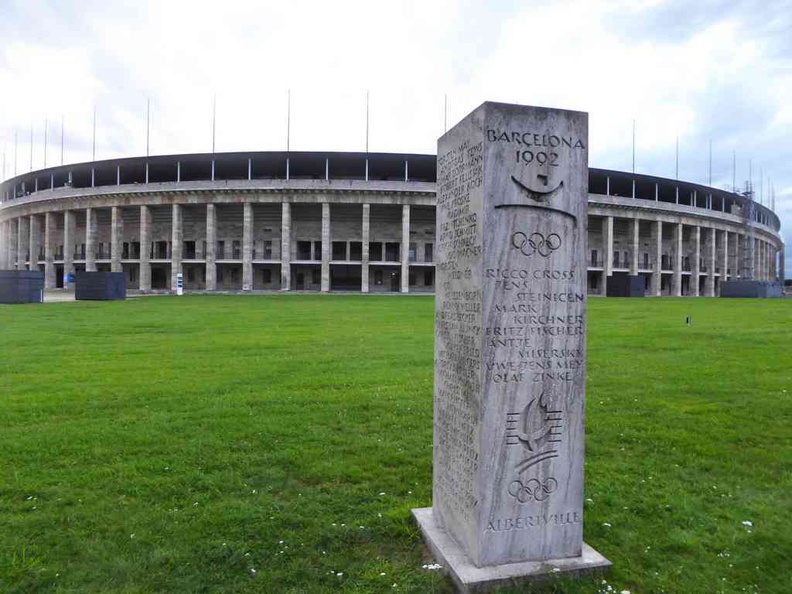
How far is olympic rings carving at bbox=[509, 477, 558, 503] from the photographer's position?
3.91 meters

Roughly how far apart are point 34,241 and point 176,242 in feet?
74.3

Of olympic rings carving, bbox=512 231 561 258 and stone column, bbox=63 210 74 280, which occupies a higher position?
stone column, bbox=63 210 74 280

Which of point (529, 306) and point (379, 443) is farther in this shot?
point (379, 443)

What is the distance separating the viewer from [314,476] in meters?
→ 5.76

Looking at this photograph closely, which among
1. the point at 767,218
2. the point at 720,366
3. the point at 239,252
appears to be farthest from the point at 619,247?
the point at 720,366

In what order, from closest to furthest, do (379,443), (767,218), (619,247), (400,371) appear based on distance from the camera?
(379,443) → (400,371) → (619,247) → (767,218)

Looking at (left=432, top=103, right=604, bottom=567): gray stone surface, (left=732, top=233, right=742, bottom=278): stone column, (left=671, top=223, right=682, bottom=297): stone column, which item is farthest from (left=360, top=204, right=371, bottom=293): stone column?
(left=732, top=233, right=742, bottom=278): stone column

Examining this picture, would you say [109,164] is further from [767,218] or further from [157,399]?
[767,218]

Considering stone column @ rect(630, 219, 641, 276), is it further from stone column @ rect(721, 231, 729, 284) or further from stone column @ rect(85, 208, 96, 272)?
stone column @ rect(85, 208, 96, 272)

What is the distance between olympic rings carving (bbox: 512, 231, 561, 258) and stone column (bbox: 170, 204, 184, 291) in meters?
59.4

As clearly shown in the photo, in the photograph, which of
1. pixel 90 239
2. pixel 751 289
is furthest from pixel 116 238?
pixel 751 289

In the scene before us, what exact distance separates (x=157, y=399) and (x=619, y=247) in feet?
225

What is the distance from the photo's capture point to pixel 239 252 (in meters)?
62.8

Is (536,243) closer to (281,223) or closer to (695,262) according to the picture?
(281,223)
